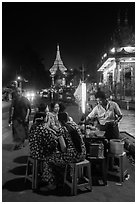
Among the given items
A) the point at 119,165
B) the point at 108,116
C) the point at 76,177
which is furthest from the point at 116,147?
the point at 76,177

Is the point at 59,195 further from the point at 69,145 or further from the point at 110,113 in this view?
the point at 110,113

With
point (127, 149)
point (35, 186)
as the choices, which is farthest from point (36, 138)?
point (127, 149)

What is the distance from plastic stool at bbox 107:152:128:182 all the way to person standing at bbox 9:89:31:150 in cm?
352

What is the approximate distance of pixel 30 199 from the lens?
4.38 m

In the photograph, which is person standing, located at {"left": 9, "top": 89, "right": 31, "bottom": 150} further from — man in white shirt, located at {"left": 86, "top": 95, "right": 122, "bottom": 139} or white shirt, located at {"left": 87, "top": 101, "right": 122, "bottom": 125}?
white shirt, located at {"left": 87, "top": 101, "right": 122, "bottom": 125}

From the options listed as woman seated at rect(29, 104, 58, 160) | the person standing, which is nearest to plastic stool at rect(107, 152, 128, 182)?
woman seated at rect(29, 104, 58, 160)

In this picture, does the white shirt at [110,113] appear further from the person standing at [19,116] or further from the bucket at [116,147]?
the person standing at [19,116]

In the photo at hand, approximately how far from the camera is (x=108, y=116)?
20.4ft

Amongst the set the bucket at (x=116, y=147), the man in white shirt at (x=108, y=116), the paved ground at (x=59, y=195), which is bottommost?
the paved ground at (x=59, y=195)

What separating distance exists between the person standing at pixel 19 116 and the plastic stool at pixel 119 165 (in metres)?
3.52

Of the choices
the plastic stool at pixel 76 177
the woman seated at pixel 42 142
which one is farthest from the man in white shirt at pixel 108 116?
the woman seated at pixel 42 142

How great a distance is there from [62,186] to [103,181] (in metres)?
0.90

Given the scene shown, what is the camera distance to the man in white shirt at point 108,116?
6012 millimetres

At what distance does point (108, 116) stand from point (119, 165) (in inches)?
54.2
